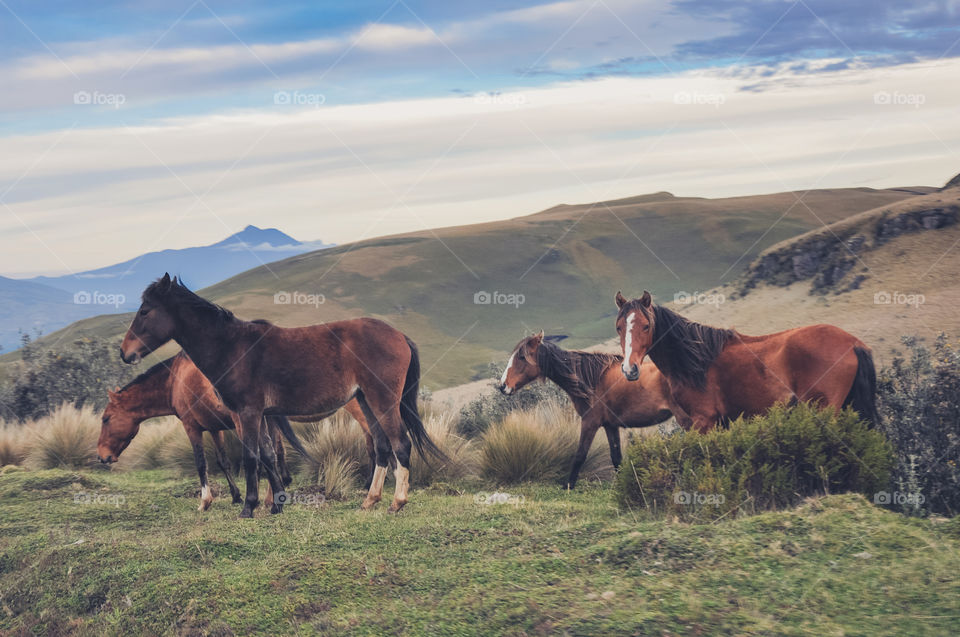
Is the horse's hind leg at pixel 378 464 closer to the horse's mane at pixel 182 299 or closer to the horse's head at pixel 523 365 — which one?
the horse's mane at pixel 182 299

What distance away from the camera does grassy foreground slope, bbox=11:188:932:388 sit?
9481 centimetres

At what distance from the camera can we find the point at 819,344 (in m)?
8.89

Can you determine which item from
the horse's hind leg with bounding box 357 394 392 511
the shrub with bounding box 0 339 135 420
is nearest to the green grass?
the horse's hind leg with bounding box 357 394 392 511

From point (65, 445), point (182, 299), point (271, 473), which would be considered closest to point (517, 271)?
point (65, 445)

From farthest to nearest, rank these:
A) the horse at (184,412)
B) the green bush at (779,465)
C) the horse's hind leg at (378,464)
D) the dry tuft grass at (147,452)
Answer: the dry tuft grass at (147,452) < the horse at (184,412) < the horse's hind leg at (378,464) < the green bush at (779,465)

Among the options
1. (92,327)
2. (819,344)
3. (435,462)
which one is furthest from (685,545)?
(92,327)

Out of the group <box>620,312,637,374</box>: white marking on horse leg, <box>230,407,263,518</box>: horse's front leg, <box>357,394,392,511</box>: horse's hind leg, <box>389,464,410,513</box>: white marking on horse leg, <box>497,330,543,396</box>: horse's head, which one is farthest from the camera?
<box>497,330,543,396</box>: horse's head

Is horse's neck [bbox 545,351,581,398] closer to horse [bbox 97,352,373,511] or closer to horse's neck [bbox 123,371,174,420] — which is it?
horse [bbox 97,352,373,511]

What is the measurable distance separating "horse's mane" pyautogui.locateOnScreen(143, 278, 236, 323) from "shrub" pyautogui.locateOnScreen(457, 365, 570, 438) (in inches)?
246

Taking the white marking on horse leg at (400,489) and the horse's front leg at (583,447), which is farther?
the horse's front leg at (583,447)

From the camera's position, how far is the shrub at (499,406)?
1584 centimetres

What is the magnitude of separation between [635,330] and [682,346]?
64 cm

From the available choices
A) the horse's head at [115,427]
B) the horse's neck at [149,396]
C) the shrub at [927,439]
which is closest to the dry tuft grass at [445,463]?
the horse's neck at [149,396]

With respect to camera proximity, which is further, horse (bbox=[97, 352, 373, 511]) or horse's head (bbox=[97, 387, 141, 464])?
horse's head (bbox=[97, 387, 141, 464])
